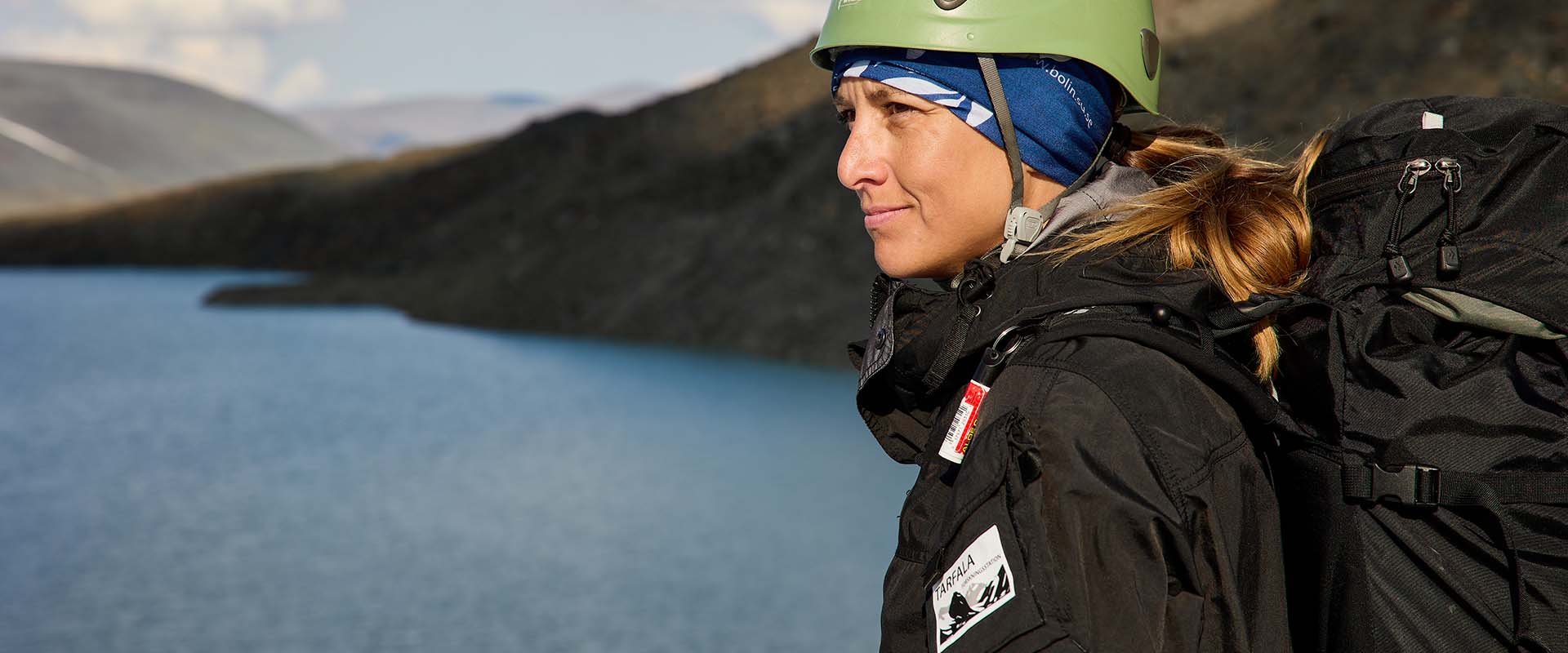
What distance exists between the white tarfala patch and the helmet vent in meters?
0.98

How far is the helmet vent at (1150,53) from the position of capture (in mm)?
2244

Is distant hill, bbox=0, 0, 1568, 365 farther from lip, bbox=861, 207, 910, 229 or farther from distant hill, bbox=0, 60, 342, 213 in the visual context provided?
distant hill, bbox=0, 60, 342, 213

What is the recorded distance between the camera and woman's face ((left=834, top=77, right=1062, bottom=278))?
2035 millimetres

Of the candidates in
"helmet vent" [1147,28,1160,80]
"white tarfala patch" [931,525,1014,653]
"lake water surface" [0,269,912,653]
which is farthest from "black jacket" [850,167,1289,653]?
"lake water surface" [0,269,912,653]

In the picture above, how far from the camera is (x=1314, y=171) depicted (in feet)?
7.09

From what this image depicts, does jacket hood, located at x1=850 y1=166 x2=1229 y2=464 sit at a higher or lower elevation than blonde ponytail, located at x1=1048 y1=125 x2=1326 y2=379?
lower

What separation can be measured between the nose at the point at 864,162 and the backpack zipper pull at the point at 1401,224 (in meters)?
0.72

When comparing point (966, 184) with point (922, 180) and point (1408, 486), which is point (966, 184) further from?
point (1408, 486)

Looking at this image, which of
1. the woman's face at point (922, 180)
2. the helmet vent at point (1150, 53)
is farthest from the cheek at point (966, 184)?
the helmet vent at point (1150, 53)

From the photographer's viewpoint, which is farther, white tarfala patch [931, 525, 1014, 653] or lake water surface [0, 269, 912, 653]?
lake water surface [0, 269, 912, 653]

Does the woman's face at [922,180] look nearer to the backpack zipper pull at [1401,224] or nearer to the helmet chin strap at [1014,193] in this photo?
the helmet chin strap at [1014,193]

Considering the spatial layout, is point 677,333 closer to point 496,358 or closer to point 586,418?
point 496,358

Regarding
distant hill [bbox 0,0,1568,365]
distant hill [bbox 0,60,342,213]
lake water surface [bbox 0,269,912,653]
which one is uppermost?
distant hill [bbox 0,60,342,213]

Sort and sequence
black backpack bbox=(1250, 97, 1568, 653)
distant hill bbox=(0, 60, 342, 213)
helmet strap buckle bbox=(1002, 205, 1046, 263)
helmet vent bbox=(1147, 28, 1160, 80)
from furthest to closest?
distant hill bbox=(0, 60, 342, 213)
helmet vent bbox=(1147, 28, 1160, 80)
helmet strap buckle bbox=(1002, 205, 1046, 263)
black backpack bbox=(1250, 97, 1568, 653)
